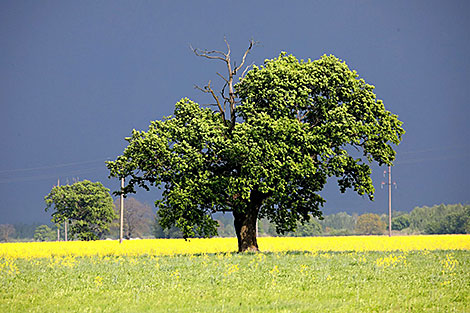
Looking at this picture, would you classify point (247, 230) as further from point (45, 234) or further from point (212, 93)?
point (45, 234)

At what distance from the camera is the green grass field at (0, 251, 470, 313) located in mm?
17562

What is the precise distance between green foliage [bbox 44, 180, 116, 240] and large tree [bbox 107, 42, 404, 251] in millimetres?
38478

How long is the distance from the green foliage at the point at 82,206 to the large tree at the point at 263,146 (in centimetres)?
3848

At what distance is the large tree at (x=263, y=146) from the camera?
35.8 m

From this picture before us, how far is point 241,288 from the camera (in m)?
20.9

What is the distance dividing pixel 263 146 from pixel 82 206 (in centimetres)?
4762

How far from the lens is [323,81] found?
37969 mm

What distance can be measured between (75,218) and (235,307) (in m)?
62.7

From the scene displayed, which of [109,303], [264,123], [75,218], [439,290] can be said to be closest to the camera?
[109,303]

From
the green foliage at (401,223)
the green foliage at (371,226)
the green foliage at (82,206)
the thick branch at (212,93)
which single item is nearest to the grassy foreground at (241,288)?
the thick branch at (212,93)

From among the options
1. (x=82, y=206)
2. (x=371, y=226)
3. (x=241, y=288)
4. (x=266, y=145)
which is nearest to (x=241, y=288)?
(x=241, y=288)

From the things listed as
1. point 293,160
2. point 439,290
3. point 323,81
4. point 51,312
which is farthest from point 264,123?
point 51,312

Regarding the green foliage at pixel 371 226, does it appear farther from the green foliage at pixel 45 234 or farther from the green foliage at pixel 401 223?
the green foliage at pixel 45 234

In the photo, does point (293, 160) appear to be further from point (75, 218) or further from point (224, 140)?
point (75, 218)
